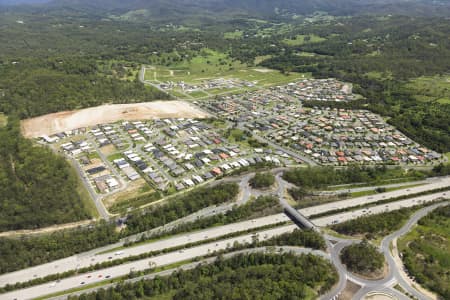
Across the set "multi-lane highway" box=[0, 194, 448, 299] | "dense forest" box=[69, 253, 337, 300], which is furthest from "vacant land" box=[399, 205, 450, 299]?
"dense forest" box=[69, 253, 337, 300]

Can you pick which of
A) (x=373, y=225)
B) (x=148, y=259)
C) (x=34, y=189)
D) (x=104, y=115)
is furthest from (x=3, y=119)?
(x=373, y=225)

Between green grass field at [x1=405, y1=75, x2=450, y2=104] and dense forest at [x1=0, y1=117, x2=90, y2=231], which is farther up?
green grass field at [x1=405, y1=75, x2=450, y2=104]

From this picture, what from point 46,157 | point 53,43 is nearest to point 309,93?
point 46,157

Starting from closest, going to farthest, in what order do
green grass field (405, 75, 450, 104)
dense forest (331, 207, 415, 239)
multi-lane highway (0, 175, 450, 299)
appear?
multi-lane highway (0, 175, 450, 299) → dense forest (331, 207, 415, 239) → green grass field (405, 75, 450, 104)

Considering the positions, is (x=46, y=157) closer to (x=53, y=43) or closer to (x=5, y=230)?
(x=5, y=230)

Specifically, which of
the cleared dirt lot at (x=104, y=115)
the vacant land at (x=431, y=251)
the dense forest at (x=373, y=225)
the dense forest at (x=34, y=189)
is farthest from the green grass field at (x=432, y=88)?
the dense forest at (x=34, y=189)

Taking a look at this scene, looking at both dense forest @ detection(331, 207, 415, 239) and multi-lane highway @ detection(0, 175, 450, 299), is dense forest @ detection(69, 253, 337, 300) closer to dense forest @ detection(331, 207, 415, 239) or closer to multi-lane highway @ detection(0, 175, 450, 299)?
multi-lane highway @ detection(0, 175, 450, 299)
